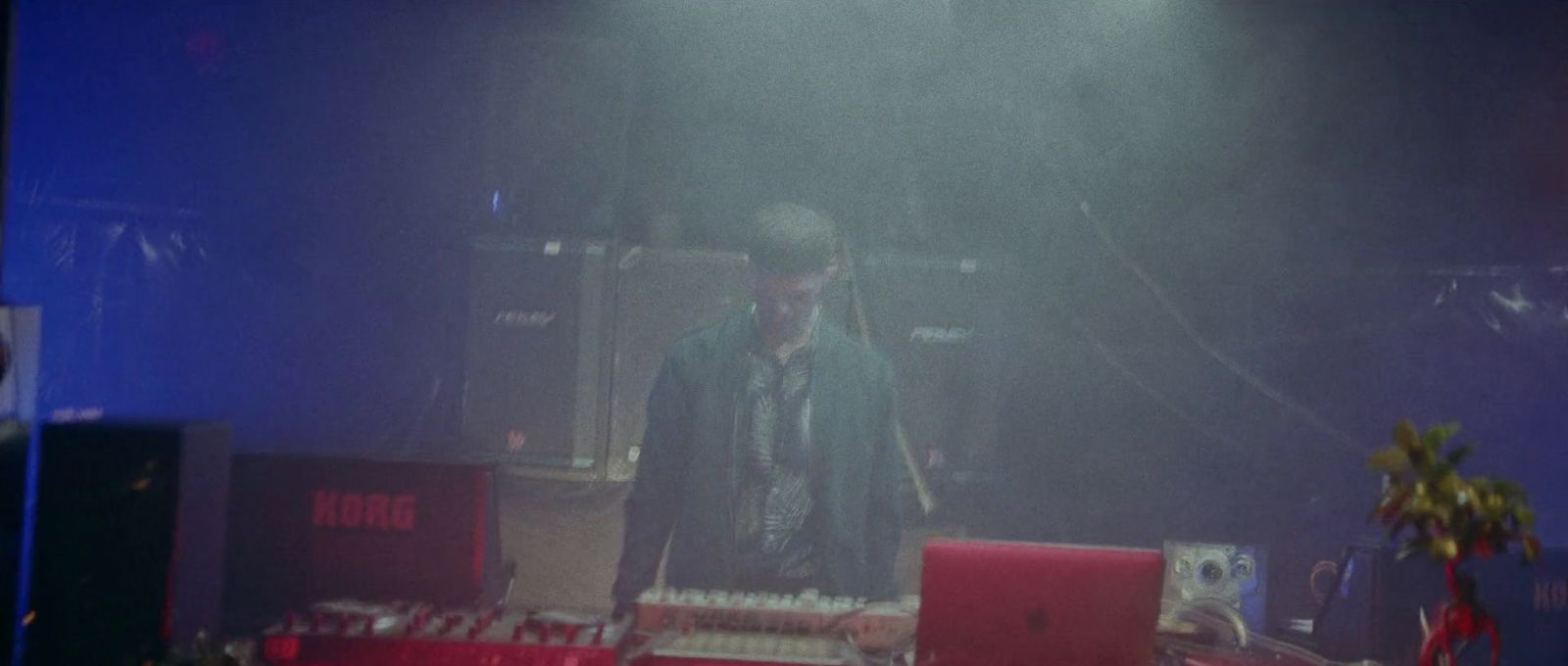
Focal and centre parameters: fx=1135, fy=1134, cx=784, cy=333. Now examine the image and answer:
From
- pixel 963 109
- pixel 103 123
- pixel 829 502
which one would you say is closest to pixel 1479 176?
pixel 963 109

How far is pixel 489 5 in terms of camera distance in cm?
437

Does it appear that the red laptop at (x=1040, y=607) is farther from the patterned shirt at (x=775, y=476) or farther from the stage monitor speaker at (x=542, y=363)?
the stage monitor speaker at (x=542, y=363)

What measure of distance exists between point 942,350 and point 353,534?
6.71 ft

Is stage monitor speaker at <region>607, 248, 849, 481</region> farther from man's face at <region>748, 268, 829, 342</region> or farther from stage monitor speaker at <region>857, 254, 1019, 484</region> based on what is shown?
stage monitor speaker at <region>857, 254, 1019, 484</region>

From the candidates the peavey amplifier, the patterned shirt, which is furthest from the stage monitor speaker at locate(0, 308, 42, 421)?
the patterned shirt

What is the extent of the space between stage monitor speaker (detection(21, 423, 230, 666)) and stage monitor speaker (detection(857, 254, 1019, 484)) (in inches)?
89.9

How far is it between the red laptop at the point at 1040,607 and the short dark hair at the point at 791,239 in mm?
1813

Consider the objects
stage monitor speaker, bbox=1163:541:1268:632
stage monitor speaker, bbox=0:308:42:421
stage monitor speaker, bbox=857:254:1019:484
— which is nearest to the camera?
stage monitor speaker, bbox=0:308:42:421

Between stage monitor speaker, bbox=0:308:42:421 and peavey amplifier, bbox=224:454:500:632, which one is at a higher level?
stage monitor speaker, bbox=0:308:42:421

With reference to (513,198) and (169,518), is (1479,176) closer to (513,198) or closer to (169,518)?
(513,198)

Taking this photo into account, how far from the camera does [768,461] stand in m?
4.02

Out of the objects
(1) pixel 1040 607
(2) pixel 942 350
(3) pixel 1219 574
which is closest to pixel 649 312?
(2) pixel 942 350

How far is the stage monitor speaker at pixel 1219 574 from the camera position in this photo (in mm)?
3832

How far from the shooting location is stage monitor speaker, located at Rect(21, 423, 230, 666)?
8.99 ft
